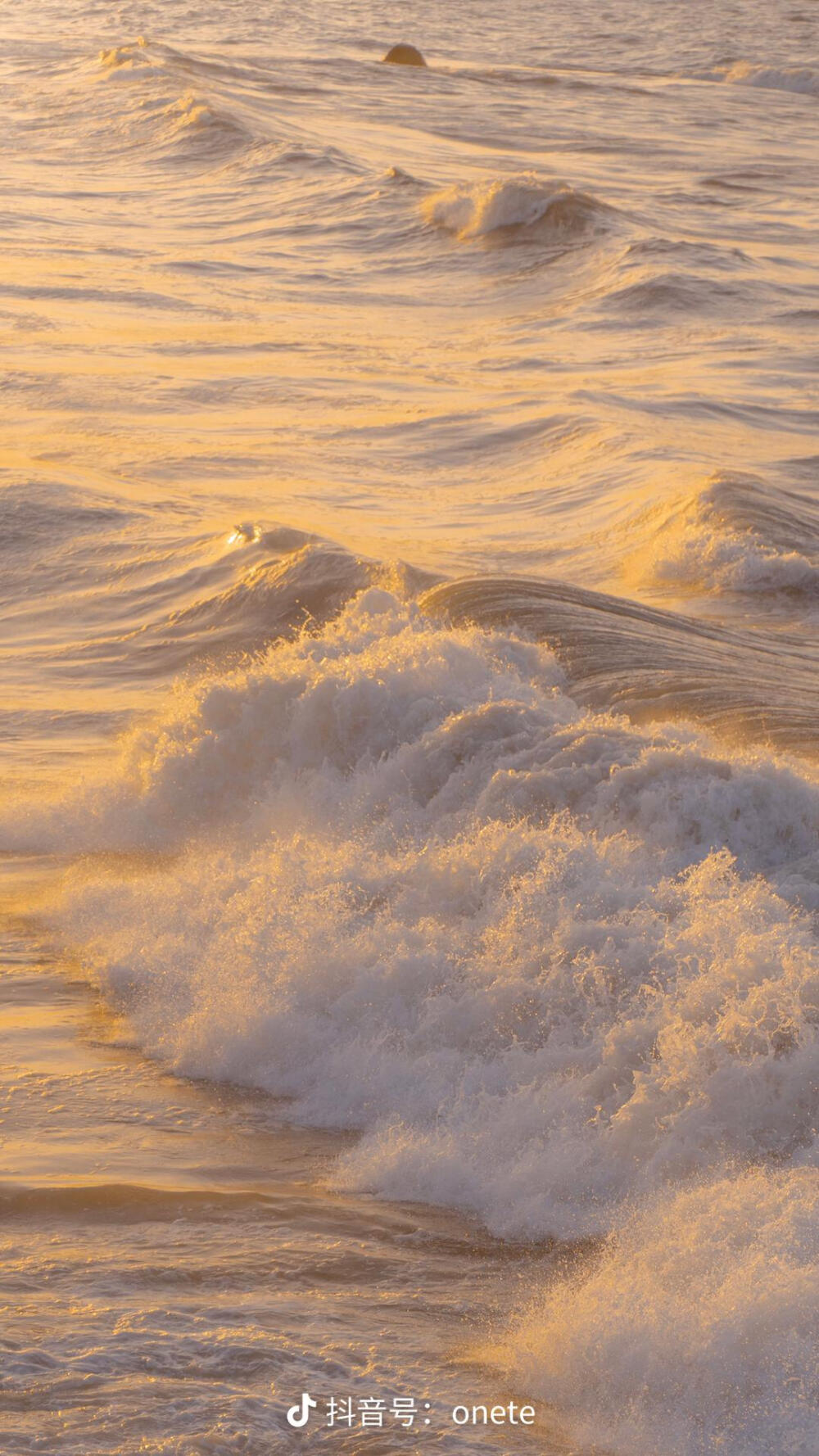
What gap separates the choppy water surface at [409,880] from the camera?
3.73 m

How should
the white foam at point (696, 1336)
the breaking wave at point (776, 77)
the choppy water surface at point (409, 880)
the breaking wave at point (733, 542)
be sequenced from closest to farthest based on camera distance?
the white foam at point (696, 1336) < the choppy water surface at point (409, 880) < the breaking wave at point (733, 542) < the breaking wave at point (776, 77)

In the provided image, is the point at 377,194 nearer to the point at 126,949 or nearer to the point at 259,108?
the point at 259,108

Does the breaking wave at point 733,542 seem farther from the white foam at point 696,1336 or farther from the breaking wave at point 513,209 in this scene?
the breaking wave at point 513,209

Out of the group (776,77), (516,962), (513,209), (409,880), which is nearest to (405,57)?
(776,77)

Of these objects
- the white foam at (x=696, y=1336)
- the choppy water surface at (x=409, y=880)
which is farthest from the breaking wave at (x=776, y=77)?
the white foam at (x=696, y=1336)

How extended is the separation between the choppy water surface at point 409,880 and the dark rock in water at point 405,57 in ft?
79.6

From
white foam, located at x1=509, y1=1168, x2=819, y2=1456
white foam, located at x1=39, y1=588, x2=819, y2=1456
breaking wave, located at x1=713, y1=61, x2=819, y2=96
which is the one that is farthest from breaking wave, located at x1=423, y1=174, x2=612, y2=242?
white foam, located at x1=509, y1=1168, x2=819, y2=1456

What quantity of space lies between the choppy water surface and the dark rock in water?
24.3 metres

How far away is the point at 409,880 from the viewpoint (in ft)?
18.6

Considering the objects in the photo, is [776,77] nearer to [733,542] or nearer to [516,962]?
[733,542]

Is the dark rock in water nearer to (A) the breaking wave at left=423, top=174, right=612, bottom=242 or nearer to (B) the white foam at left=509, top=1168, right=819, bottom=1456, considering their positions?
(A) the breaking wave at left=423, top=174, right=612, bottom=242

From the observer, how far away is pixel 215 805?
267 inches

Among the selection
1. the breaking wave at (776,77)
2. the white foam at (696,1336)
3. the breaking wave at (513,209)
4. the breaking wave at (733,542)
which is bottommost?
the white foam at (696,1336)

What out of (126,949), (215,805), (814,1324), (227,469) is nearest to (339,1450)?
(814,1324)
